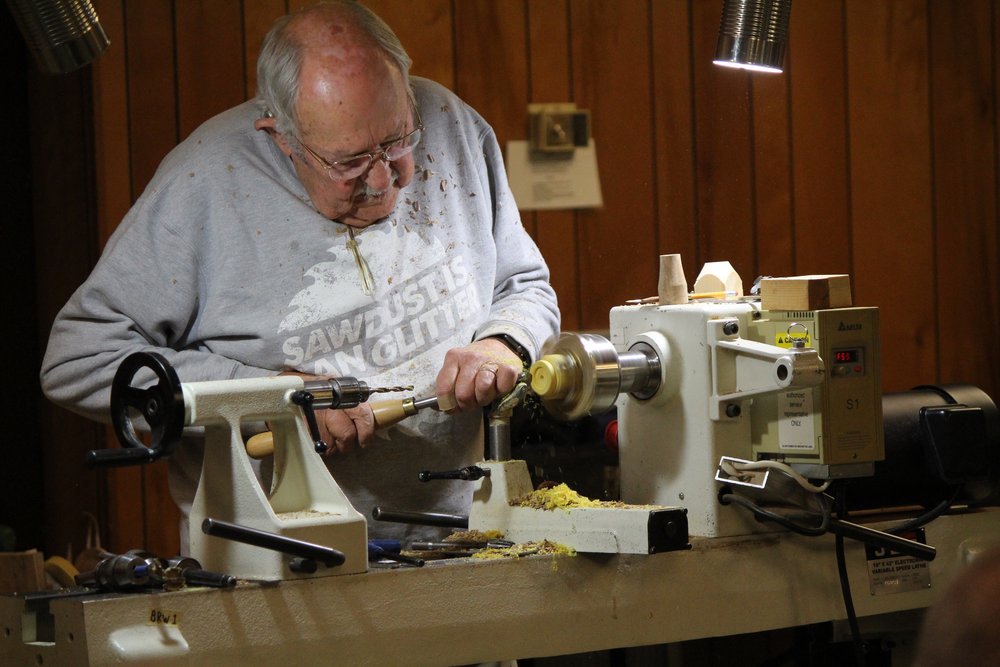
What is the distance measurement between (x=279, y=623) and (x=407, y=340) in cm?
71

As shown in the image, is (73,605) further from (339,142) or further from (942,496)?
(942,496)

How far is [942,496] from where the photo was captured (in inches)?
73.9

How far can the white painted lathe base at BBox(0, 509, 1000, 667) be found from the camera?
137 cm

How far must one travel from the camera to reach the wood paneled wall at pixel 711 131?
8.83ft

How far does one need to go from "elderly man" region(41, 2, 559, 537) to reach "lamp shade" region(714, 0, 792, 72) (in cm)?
53

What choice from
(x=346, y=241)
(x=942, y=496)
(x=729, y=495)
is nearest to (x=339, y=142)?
(x=346, y=241)

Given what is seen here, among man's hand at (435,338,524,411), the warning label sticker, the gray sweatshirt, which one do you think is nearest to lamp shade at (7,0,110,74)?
the gray sweatshirt

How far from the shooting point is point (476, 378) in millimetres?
1850

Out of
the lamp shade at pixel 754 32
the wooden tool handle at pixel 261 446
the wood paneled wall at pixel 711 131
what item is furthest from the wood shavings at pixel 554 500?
the wood paneled wall at pixel 711 131

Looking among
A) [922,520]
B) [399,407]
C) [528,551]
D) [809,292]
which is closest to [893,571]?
[922,520]

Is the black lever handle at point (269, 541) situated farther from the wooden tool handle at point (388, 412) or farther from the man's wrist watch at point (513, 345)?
the man's wrist watch at point (513, 345)

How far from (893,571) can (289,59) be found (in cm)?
116

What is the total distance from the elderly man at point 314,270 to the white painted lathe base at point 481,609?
41 centimetres

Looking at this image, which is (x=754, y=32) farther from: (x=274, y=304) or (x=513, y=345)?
(x=274, y=304)
